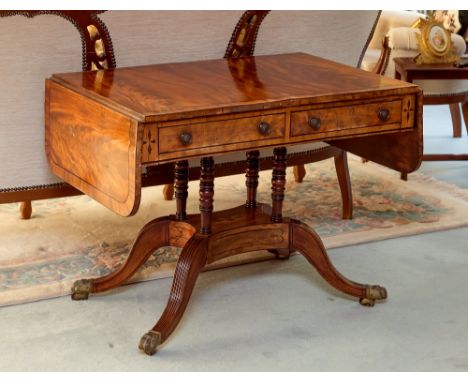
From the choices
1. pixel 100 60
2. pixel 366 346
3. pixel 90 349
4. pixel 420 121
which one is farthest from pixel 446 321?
pixel 100 60

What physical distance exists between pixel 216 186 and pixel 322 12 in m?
1.08

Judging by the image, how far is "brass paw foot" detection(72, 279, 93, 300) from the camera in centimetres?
309

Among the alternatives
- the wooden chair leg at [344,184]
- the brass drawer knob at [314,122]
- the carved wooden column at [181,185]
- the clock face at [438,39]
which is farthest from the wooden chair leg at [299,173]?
the brass drawer knob at [314,122]

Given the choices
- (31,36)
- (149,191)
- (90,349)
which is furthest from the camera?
(149,191)

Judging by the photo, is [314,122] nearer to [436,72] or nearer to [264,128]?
[264,128]

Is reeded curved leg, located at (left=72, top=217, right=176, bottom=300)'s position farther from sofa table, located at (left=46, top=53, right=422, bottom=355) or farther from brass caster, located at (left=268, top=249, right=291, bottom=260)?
brass caster, located at (left=268, top=249, right=291, bottom=260)

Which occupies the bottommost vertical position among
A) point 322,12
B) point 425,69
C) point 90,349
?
point 90,349

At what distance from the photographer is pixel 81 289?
122 inches

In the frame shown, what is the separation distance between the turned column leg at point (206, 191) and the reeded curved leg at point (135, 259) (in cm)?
16

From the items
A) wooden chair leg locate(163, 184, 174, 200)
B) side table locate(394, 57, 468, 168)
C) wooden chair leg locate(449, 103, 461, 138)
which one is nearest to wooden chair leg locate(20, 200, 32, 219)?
wooden chair leg locate(163, 184, 174, 200)

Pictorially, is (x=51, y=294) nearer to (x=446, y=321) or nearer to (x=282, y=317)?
(x=282, y=317)

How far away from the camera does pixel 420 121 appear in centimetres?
293

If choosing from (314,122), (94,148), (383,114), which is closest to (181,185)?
(94,148)

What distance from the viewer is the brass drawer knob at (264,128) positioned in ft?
8.84
